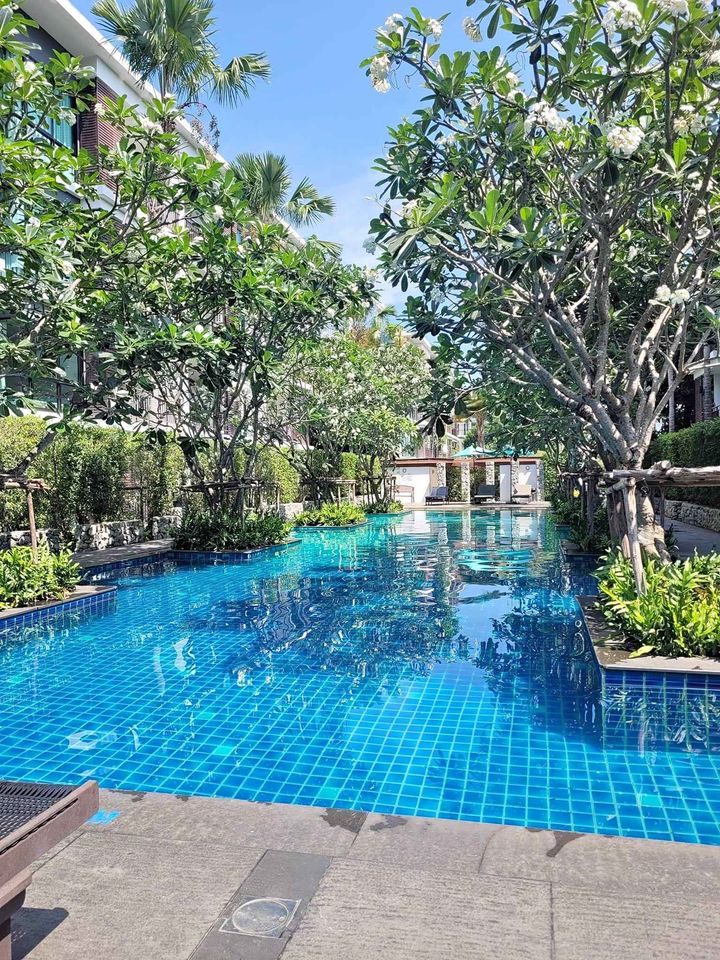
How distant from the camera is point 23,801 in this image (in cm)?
249

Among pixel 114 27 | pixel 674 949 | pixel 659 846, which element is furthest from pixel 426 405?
pixel 114 27

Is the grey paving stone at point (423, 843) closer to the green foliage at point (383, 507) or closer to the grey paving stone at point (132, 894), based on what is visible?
the grey paving stone at point (132, 894)

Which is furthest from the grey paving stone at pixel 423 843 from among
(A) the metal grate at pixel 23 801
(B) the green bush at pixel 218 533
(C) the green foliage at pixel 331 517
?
(C) the green foliage at pixel 331 517

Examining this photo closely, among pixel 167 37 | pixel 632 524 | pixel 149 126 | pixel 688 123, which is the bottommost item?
pixel 632 524

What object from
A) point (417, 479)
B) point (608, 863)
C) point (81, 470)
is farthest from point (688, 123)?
point (417, 479)

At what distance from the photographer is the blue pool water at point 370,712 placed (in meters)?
4.66

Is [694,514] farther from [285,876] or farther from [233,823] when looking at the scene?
[285,876]

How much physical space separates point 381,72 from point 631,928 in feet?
24.8

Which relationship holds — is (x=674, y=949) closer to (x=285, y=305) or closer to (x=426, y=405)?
(x=426, y=405)

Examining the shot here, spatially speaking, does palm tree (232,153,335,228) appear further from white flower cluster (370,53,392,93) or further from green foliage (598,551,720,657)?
green foliage (598,551,720,657)

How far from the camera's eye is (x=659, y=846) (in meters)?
3.54

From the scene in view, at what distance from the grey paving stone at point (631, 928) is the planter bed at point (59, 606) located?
865 centimetres

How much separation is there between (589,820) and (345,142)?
13.5m

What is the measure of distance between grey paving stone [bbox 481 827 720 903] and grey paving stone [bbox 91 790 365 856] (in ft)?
2.67
